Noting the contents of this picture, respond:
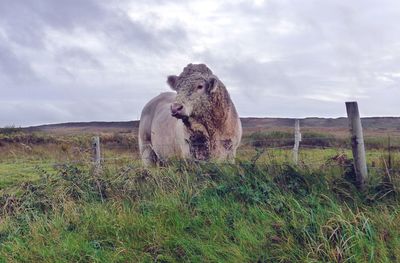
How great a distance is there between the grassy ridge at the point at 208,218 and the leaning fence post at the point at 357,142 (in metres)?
0.16

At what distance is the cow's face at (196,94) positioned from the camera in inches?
371

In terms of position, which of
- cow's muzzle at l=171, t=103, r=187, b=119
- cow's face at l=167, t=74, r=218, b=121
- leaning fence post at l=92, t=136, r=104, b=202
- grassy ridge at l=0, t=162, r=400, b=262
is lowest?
grassy ridge at l=0, t=162, r=400, b=262

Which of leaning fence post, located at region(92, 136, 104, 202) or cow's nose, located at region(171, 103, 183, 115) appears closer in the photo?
leaning fence post, located at region(92, 136, 104, 202)

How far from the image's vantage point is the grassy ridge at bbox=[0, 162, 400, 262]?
16.7 ft

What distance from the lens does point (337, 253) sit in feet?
15.8

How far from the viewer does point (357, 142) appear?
242 inches

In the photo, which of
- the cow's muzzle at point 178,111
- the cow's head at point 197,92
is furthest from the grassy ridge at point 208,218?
the cow's head at point 197,92

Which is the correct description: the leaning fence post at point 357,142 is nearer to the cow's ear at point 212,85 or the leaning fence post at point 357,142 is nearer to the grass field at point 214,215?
the grass field at point 214,215

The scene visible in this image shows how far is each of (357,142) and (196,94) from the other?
3.95 meters

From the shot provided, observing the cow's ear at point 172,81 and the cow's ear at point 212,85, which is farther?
the cow's ear at point 172,81

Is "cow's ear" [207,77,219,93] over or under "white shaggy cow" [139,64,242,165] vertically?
over

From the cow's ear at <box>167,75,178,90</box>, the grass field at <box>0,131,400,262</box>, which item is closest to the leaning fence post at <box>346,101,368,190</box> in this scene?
the grass field at <box>0,131,400,262</box>

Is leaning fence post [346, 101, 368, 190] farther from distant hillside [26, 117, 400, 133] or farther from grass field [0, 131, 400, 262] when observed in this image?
distant hillside [26, 117, 400, 133]

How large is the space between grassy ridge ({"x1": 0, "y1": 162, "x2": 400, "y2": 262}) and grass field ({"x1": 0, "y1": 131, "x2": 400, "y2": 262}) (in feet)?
0.04
